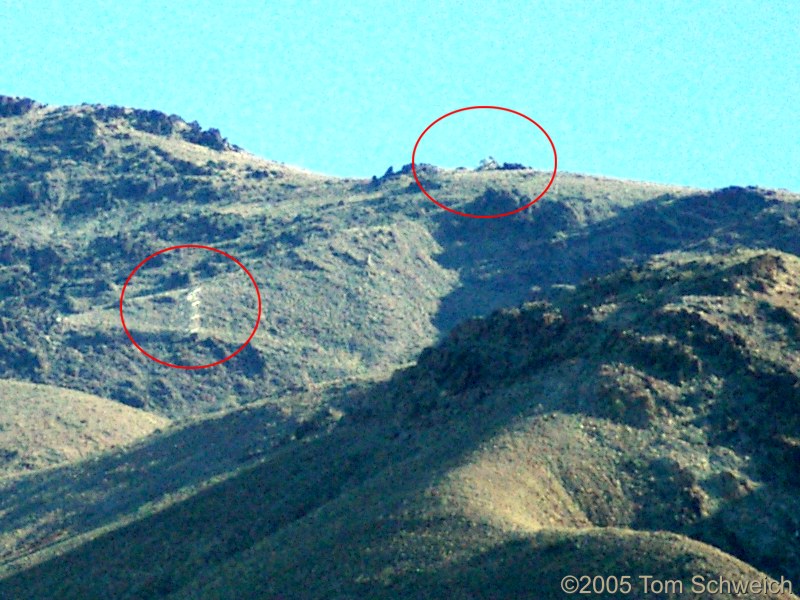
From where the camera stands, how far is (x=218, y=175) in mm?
123062

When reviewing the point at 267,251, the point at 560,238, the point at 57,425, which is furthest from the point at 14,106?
the point at 57,425

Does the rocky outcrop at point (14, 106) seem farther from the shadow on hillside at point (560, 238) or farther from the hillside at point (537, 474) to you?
the hillside at point (537, 474)

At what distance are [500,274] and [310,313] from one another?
15.2 meters

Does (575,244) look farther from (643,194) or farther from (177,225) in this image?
(177,225)

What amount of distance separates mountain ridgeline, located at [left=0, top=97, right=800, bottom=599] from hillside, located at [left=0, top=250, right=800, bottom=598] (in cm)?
9

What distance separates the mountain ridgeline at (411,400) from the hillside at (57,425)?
0.19 m

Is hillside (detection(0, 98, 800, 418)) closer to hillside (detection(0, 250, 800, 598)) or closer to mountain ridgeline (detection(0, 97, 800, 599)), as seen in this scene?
mountain ridgeline (detection(0, 97, 800, 599))

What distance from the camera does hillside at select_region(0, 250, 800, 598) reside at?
3281 cm

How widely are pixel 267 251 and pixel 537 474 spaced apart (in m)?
64.7

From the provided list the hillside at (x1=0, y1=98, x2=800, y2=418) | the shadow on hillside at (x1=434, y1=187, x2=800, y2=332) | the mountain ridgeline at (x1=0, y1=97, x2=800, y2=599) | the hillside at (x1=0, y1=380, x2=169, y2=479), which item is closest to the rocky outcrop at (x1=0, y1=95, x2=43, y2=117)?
the hillside at (x1=0, y1=98, x2=800, y2=418)

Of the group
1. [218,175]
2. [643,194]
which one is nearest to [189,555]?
[643,194]

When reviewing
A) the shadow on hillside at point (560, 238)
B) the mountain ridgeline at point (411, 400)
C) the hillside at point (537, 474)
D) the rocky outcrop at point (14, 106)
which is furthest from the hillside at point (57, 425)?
the rocky outcrop at point (14, 106)

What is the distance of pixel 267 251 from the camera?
330 feet

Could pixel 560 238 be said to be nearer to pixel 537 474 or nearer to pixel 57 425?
pixel 57 425
